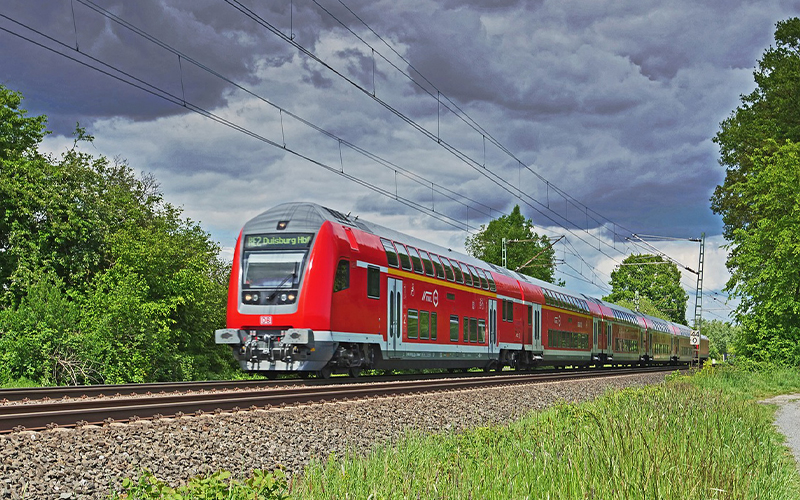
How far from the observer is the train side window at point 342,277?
17484 mm

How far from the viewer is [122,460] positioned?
7184 millimetres

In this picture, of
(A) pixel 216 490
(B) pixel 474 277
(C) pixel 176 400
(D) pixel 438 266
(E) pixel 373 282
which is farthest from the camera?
(B) pixel 474 277

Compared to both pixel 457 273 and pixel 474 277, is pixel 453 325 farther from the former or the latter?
pixel 474 277

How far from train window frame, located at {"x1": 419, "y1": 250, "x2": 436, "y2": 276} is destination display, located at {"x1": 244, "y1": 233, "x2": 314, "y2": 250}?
5.29m

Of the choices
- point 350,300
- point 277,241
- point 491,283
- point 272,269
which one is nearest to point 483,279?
point 491,283

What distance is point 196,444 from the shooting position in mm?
8039

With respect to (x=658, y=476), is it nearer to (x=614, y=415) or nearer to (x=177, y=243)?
(x=614, y=415)

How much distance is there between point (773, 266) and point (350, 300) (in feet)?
60.4

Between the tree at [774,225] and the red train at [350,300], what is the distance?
10043 mm

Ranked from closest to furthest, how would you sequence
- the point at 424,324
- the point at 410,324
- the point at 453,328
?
the point at 410,324
the point at 424,324
the point at 453,328

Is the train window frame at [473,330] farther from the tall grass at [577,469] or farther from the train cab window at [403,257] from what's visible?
the tall grass at [577,469]

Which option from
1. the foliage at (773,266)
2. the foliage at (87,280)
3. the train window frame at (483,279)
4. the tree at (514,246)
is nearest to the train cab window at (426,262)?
the train window frame at (483,279)

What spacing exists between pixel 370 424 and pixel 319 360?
20.5ft

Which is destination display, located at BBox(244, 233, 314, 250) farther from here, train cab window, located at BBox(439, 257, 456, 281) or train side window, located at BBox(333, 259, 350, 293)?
train cab window, located at BBox(439, 257, 456, 281)
